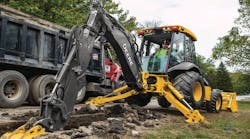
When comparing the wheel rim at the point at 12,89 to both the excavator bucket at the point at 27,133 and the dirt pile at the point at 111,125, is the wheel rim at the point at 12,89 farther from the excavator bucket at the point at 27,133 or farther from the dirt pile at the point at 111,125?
the excavator bucket at the point at 27,133

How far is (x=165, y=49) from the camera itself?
970 centimetres

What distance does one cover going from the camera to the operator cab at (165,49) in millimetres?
9469

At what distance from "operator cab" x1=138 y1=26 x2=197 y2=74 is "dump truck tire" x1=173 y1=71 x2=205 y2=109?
0.52m

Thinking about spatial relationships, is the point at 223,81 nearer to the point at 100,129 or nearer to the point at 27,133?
the point at 100,129

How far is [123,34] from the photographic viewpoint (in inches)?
284

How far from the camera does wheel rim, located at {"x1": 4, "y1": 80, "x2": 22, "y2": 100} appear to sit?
907 cm

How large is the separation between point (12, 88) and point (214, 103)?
6.65 meters

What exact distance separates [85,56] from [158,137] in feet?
5.98

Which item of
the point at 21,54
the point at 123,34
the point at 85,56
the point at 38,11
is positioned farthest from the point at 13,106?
the point at 38,11

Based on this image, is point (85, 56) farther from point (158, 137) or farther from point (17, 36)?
point (17, 36)

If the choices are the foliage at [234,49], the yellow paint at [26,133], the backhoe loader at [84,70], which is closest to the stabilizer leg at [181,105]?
the backhoe loader at [84,70]

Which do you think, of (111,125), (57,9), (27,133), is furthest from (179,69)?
(57,9)

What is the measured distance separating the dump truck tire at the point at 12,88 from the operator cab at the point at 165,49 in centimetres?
349

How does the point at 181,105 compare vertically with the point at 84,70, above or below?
below
